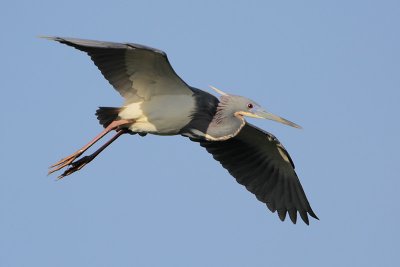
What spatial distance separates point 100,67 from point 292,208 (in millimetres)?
3901

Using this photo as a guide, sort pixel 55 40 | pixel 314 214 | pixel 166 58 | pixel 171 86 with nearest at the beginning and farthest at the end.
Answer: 1. pixel 55 40
2. pixel 166 58
3. pixel 171 86
4. pixel 314 214

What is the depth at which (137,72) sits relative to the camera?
34.7 feet

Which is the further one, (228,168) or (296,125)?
(228,168)

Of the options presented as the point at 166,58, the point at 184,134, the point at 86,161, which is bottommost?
the point at 86,161

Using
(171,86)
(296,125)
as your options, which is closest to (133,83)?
(171,86)

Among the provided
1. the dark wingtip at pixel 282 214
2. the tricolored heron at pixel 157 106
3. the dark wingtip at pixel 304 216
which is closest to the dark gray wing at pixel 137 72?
the tricolored heron at pixel 157 106

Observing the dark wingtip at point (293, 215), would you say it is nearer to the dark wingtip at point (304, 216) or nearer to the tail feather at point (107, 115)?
the dark wingtip at point (304, 216)

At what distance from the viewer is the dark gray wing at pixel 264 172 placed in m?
12.5

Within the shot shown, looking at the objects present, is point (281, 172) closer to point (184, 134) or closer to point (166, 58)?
point (184, 134)

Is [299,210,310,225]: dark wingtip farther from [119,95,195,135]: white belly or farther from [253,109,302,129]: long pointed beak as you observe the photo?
[119,95,195,135]: white belly

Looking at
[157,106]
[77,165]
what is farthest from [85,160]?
[157,106]

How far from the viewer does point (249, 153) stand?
41.4 feet

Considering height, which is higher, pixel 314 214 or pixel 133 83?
pixel 133 83

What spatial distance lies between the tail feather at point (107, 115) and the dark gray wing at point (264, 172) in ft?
6.36
